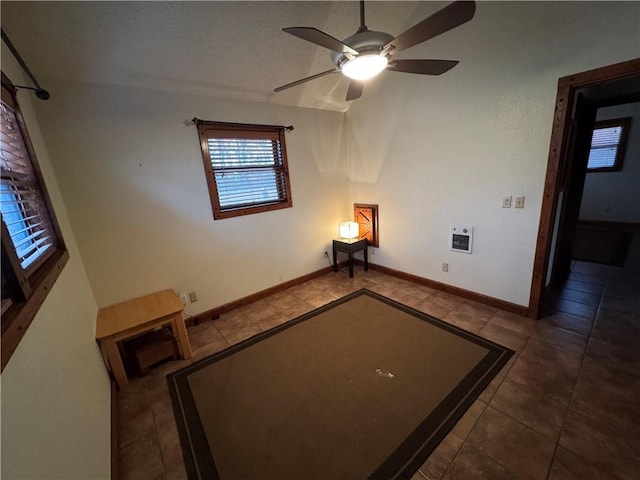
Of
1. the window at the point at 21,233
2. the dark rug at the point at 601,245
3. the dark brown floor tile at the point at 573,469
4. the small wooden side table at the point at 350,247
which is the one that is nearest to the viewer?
the window at the point at 21,233

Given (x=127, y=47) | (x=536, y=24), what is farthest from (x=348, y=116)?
(x=127, y=47)

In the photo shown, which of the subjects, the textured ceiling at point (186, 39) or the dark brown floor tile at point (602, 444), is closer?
the dark brown floor tile at point (602, 444)

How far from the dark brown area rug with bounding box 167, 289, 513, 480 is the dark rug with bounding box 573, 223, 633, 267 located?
10.3 ft

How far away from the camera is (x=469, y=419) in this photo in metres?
1.60

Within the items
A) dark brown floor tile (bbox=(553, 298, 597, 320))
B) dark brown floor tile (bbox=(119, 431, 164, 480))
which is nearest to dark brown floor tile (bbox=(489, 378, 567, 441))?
dark brown floor tile (bbox=(553, 298, 597, 320))

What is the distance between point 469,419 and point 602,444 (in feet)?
2.12

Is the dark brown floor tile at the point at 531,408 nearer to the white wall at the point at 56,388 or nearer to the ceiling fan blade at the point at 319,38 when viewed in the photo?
the white wall at the point at 56,388

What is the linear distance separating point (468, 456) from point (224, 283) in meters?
2.61

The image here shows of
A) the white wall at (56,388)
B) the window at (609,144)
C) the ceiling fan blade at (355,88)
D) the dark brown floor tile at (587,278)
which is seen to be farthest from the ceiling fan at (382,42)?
the window at (609,144)

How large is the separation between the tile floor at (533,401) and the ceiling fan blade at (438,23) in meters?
Answer: 2.21

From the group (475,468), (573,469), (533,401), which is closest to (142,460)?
(475,468)

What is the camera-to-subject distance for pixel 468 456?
1.41m

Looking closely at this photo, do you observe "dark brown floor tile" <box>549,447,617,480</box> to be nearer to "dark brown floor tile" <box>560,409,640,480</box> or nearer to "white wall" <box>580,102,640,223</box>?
"dark brown floor tile" <box>560,409,640,480</box>

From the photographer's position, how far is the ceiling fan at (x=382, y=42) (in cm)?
122
